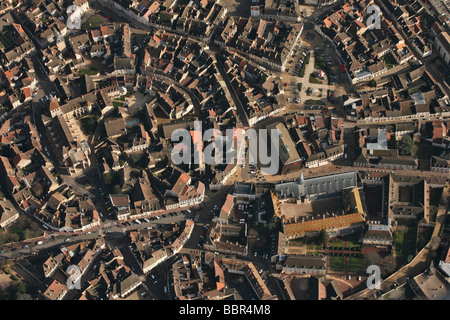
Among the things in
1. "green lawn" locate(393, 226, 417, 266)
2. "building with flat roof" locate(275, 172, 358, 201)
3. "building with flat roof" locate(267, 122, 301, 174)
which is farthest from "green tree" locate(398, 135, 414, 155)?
"building with flat roof" locate(267, 122, 301, 174)

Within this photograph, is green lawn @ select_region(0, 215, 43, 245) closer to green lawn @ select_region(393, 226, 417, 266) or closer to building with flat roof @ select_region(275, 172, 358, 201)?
building with flat roof @ select_region(275, 172, 358, 201)

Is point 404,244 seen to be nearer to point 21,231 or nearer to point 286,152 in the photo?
point 286,152

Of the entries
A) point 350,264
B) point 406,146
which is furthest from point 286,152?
point 350,264

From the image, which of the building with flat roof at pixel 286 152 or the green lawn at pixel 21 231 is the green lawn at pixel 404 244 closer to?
the building with flat roof at pixel 286 152

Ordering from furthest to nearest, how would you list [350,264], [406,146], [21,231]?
[406,146]
[21,231]
[350,264]

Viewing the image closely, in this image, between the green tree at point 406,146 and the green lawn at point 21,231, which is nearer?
the green lawn at point 21,231

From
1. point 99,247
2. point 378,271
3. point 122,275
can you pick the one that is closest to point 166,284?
point 122,275

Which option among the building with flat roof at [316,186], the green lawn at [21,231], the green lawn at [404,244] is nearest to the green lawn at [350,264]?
Result: the green lawn at [404,244]

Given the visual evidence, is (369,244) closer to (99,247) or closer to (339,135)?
(339,135)
